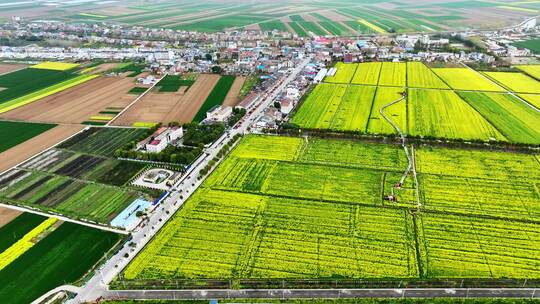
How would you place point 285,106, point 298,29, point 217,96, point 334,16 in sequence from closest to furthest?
1. point 285,106
2. point 217,96
3. point 298,29
4. point 334,16

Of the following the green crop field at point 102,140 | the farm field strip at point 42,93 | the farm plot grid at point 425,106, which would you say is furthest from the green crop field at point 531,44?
the farm field strip at point 42,93

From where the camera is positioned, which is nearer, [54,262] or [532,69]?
[54,262]

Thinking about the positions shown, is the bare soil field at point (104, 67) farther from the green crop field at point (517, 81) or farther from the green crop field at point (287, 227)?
the green crop field at point (517, 81)

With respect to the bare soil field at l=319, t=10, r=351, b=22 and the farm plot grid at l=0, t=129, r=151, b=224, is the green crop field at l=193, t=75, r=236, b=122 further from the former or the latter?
the bare soil field at l=319, t=10, r=351, b=22

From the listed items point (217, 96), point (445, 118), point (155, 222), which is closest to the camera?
point (155, 222)

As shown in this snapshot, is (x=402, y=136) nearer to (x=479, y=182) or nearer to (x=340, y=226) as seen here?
(x=479, y=182)

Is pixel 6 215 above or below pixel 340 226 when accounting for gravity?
above

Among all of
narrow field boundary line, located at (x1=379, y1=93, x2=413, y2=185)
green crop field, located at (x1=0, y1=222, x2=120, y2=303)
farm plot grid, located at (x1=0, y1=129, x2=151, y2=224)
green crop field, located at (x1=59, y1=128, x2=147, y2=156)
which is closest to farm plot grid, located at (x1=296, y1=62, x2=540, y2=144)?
narrow field boundary line, located at (x1=379, y1=93, x2=413, y2=185)

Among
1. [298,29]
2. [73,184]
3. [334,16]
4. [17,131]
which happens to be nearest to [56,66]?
[17,131]
